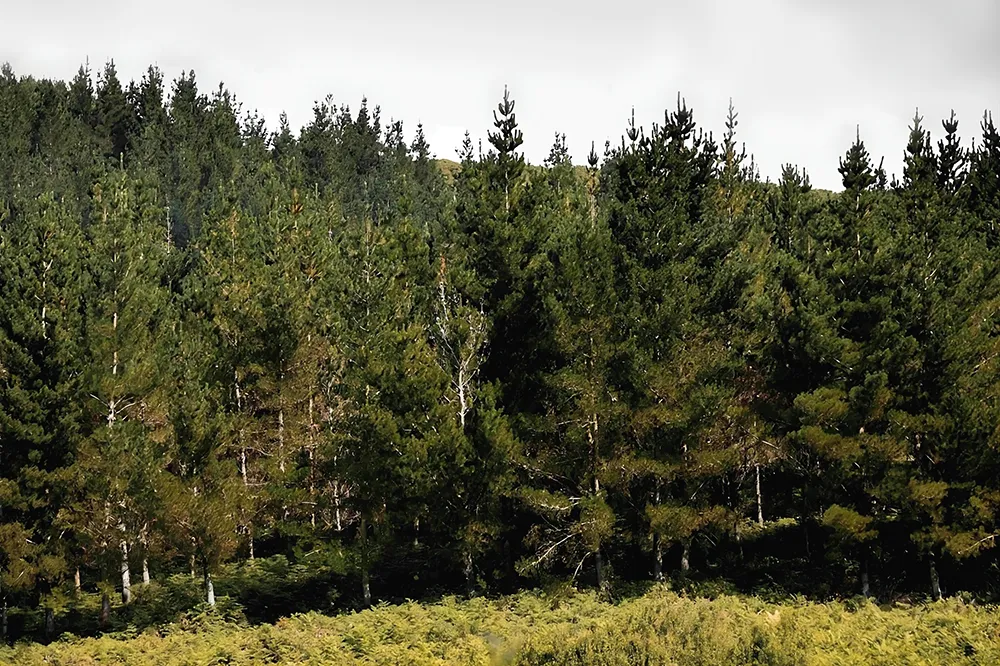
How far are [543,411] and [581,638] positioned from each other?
41.1ft

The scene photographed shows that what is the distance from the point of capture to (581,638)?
51.5 feet

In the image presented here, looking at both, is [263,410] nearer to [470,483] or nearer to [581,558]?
[470,483]

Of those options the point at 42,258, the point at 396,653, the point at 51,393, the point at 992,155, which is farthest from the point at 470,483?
the point at 992,155

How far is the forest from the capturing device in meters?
25.5

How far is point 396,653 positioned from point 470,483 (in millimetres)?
7977

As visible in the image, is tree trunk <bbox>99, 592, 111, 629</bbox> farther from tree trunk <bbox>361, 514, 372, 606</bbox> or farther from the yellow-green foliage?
tree trunk <bbox>361, 514, 372, 606</bbox>

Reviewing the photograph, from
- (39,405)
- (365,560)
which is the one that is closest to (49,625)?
(39,405)

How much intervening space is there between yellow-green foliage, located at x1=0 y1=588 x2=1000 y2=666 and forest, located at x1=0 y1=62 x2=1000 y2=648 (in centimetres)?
313

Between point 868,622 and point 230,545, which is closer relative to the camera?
point 868,622

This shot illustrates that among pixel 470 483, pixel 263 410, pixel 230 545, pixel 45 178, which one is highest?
pixel 45 178

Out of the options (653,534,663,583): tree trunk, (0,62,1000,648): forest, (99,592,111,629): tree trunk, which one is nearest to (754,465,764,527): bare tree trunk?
(0,62,1000,648): forest

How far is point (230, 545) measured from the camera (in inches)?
1056

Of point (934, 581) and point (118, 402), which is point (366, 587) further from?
point (934, 581)

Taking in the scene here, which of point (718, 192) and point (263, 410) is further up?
point (718, 192)
